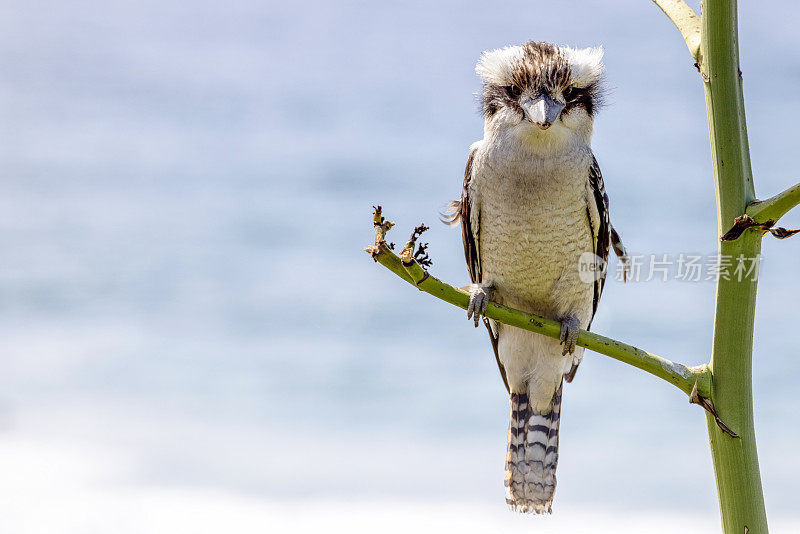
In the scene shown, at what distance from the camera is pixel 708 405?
2.10 metres

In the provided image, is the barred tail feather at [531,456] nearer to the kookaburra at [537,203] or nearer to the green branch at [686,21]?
the kookaburra at [537,203]

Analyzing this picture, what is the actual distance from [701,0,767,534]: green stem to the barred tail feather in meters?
1.98

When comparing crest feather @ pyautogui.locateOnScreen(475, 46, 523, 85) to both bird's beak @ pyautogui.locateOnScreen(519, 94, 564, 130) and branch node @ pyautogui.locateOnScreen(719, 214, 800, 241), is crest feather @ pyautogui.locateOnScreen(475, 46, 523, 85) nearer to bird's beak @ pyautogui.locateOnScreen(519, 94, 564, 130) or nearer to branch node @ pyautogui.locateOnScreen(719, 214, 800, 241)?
bird's beak @ pyautogui.locateOnScreen(519, 94, 564, 130)

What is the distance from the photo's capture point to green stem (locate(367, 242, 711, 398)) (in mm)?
2105

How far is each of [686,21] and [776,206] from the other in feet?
2.40

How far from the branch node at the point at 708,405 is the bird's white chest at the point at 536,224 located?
5.03 ft

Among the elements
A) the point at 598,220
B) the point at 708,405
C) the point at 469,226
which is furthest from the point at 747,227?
the point at 469,226

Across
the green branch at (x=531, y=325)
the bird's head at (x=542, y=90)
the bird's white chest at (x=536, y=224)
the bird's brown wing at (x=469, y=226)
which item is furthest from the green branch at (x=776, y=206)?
the bird's brown wing at (x=469, y=226)

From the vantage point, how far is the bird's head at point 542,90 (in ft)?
10.7

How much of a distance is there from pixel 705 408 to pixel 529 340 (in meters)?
2.01

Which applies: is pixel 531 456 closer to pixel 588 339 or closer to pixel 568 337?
pixel 568 337

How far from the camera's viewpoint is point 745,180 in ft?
6.84

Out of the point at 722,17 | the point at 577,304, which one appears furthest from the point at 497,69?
the point at 722,17

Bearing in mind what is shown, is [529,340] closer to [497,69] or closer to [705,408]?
[497,69]
